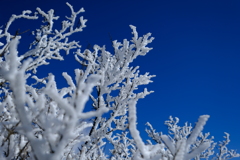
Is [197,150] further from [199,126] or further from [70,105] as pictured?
[70,105]

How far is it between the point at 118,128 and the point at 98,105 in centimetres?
80

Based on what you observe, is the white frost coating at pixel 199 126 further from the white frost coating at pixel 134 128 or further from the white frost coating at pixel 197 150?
the white frost coating at pixel 134 128

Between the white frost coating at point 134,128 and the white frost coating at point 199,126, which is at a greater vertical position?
the white frost coating at point 134,128

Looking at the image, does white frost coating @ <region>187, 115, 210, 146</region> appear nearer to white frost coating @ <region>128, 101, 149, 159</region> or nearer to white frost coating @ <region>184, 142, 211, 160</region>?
white frost coating @ <region>184, 142, 211, 160</region>

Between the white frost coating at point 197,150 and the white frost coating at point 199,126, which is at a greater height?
A: the white frost coating at point 199,126

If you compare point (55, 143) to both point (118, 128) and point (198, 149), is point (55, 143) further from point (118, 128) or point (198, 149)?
→ point (118, 128)

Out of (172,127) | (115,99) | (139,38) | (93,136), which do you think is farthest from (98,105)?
(172,127)

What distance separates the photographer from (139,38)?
4.72 metres


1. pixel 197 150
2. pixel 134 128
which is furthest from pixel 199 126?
pixel 134 128

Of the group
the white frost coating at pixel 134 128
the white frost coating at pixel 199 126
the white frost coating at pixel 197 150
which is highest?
the white frost coating at pixel 134 128

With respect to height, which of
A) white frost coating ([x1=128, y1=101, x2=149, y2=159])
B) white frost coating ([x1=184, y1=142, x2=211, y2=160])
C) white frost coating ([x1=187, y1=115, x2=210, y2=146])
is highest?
white frost coating ([x1=128, y1=101, x2=149, y2=159])

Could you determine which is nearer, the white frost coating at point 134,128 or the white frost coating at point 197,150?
the white frost coating at point 134,128

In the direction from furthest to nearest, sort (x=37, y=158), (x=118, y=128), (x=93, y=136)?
1. (x=118, y=128)
2. (x=93, y=136)
3. (x=37, y=158)

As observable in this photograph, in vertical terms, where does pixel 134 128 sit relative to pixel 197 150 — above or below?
above
